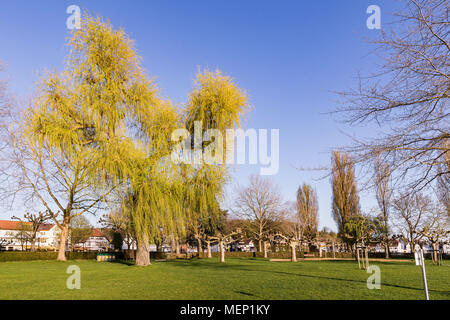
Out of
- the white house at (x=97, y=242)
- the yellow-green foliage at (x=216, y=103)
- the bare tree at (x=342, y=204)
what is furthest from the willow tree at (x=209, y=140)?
the white house at (x=97, y=242)

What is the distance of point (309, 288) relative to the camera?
909 cm

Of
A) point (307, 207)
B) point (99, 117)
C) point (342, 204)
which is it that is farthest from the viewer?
point (307, 207)

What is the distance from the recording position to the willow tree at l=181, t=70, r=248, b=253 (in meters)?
18.4

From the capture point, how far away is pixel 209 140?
19.0m

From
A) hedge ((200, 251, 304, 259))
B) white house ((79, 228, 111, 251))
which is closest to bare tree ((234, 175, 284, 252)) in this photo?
hedge ((200, 251, 304, 259))

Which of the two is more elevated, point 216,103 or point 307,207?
point 216,103

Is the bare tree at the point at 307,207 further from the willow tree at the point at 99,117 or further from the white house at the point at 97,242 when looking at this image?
the white house at the point at 97,242

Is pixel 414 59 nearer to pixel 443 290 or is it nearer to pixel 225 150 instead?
pixel 443 290

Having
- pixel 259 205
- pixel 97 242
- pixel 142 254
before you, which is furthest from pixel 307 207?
pixel 97 242

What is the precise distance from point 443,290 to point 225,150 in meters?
12.3

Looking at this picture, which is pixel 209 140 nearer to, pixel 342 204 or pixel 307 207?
pixel 342 204

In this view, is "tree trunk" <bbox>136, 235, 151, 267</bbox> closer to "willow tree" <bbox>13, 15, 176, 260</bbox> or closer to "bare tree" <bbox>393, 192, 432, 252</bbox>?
"willow tree" <bbox>13, 15, 176, 260</bbox>

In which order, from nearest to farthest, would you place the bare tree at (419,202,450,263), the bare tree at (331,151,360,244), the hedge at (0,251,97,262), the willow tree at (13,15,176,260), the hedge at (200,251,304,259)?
1. the willow tree at (13,15,176,260)
2. the hedge at (0,251,97,262)
3. the bare tree at (419,202,450,263)
4. the bare tree at (331,151,360,244)
5. the hedge at (200,251,304,259)

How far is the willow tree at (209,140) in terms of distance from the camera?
18422 mm
